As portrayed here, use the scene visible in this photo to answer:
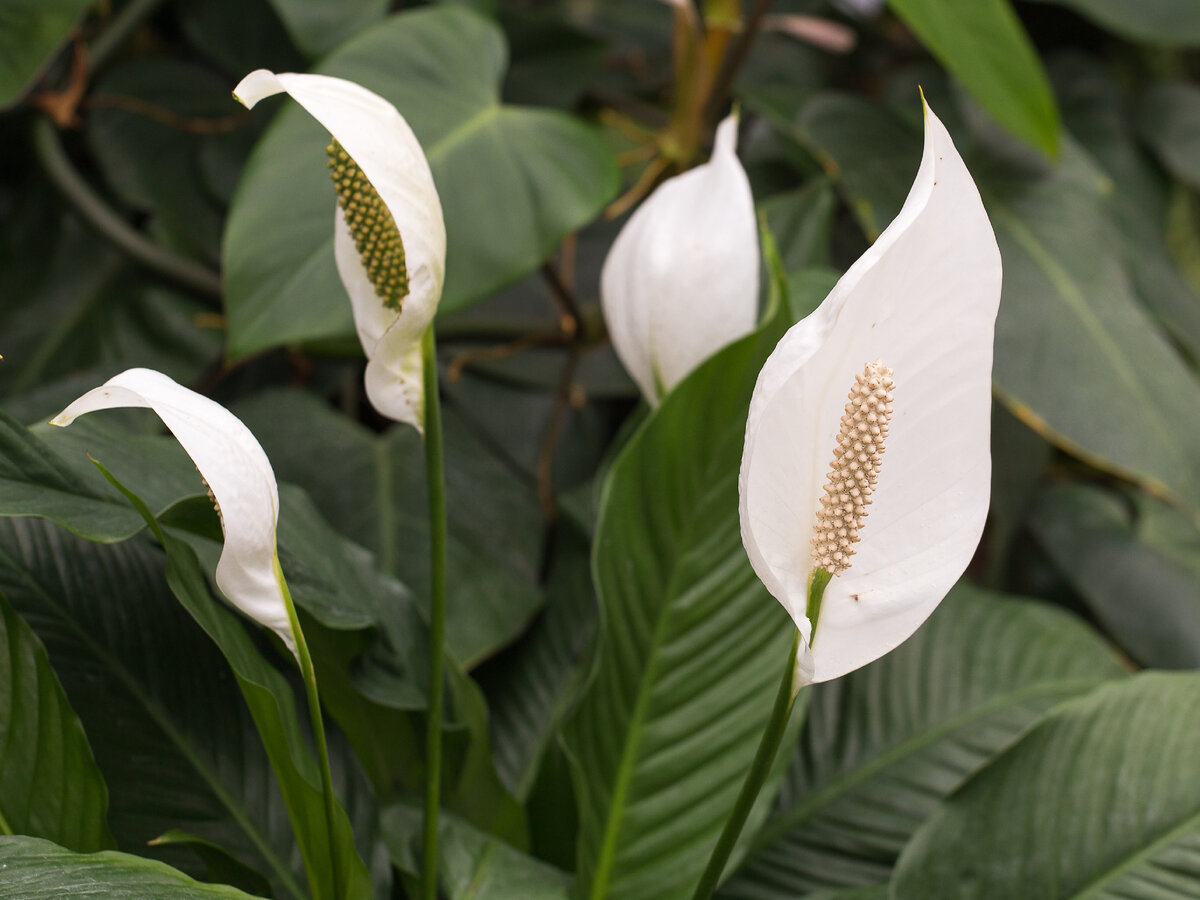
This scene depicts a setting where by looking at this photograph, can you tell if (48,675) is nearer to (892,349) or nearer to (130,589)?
(130,589)

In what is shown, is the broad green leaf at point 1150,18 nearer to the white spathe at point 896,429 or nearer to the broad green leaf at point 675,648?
the broad green leaf at point 675,648

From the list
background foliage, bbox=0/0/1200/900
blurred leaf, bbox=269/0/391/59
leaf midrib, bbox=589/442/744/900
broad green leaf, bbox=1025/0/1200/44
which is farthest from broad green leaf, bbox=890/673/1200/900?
broad green leaf, bbox=1025/0/1200/44

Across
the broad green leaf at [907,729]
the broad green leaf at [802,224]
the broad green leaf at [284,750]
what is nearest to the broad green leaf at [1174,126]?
the broad green leaf at [802,224]

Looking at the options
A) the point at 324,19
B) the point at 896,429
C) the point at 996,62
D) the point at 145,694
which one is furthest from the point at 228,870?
the point at 996,62

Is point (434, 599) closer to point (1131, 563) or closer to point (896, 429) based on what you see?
point (896, 429)

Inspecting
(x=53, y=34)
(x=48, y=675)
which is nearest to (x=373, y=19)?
(x=53, y=34)
